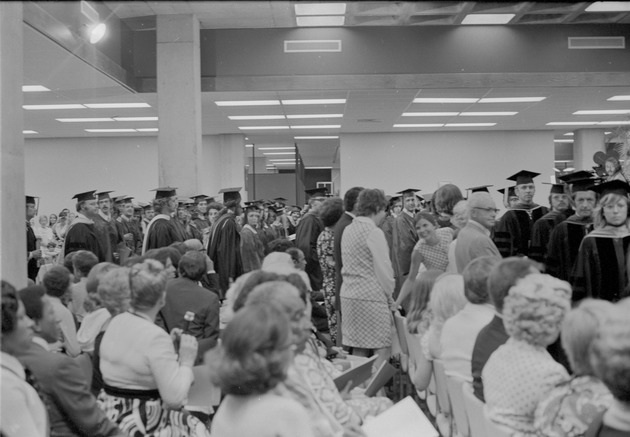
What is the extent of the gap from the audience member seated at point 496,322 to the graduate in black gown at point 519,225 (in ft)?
14.2

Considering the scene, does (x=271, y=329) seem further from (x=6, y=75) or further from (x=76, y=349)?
(x=6, y=75)

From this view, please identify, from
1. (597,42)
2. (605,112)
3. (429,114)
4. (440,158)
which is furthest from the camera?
(440,158)

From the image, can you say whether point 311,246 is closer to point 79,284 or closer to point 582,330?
point 79,284

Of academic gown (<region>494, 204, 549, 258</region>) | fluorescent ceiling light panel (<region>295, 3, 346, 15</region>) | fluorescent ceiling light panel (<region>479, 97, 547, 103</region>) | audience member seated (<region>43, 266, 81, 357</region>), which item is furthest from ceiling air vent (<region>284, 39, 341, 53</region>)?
audience member seated (<region>43, 266, 81, 357</region>)

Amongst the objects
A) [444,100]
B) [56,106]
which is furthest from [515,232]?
[56,106]

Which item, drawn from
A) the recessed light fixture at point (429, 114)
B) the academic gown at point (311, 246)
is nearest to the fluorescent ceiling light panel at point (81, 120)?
the recessed light fixture at point (429, 114)

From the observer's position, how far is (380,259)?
5.14 meters

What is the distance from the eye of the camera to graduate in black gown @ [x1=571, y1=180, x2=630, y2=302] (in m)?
4.70

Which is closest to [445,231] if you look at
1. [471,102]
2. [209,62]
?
[209,62]

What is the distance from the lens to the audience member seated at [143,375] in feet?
9.20

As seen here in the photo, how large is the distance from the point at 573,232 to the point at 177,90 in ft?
21.6

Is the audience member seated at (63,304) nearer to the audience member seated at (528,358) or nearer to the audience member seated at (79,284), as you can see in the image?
the audience member seated at (79,284)

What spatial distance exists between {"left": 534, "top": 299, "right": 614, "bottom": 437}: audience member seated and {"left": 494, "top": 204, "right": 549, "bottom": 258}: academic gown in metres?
5.01

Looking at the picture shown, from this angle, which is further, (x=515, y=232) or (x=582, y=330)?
(x=515, y=232)
